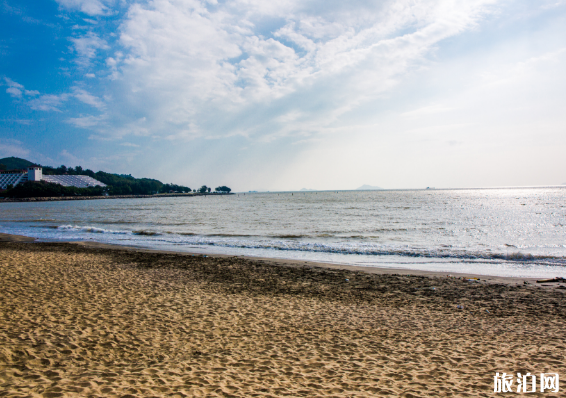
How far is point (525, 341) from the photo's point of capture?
5.83 meters

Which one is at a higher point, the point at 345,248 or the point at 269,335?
the point at 269,335

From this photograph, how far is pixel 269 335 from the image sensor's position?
6051 millimetres

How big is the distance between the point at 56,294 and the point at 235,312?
5.30 m

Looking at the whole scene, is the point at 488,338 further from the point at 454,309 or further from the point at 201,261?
the point at 201,261

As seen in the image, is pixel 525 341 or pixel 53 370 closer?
pixel 53 370

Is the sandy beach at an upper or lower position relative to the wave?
upper

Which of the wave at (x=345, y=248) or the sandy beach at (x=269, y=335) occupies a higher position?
the sandy beach at (x=269, y=335)

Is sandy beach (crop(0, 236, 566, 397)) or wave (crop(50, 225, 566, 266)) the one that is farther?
wave (crop(50, 225, 566, 266))

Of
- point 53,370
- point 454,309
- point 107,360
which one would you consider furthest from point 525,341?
point 53,370

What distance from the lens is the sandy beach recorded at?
168 inches

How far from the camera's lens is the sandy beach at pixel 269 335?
4.26 m

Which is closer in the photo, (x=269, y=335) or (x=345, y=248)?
(x=269, y=335)

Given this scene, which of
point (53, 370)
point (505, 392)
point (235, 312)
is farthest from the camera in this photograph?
point (235, 312)

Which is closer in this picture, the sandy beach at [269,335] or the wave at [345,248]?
the sandy beach at [269,335]
